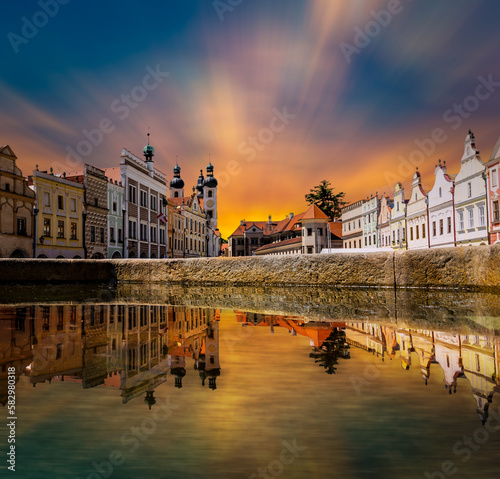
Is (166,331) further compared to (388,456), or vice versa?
(166,331)

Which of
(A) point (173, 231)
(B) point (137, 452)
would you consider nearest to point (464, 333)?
(B) point (137, 452)

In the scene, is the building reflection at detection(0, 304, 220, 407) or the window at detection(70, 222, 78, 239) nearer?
the building reflection at detection(0, 304, 220, 407)

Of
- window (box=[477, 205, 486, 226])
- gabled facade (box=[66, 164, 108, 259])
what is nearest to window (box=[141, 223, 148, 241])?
gabled facade (box=[66, 164, 108, 259])

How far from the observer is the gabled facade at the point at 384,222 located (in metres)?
52.9

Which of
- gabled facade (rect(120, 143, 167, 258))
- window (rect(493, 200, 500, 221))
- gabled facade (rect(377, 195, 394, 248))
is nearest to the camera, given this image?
window (rect(493, 200, 500, 221))

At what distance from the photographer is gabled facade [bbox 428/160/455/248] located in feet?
120

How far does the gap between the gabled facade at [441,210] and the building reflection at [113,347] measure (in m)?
35.4

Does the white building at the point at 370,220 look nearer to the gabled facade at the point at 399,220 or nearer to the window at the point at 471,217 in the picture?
the gabled facade at the point at 399,220

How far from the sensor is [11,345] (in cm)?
382

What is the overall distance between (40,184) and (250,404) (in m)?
36.2

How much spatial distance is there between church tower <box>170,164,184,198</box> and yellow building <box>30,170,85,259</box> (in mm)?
56048

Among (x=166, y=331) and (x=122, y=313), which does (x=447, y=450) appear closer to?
(x=166, y=331)

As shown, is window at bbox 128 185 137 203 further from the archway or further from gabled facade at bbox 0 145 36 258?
the archway

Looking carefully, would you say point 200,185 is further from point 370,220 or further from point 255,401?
point 255,401
